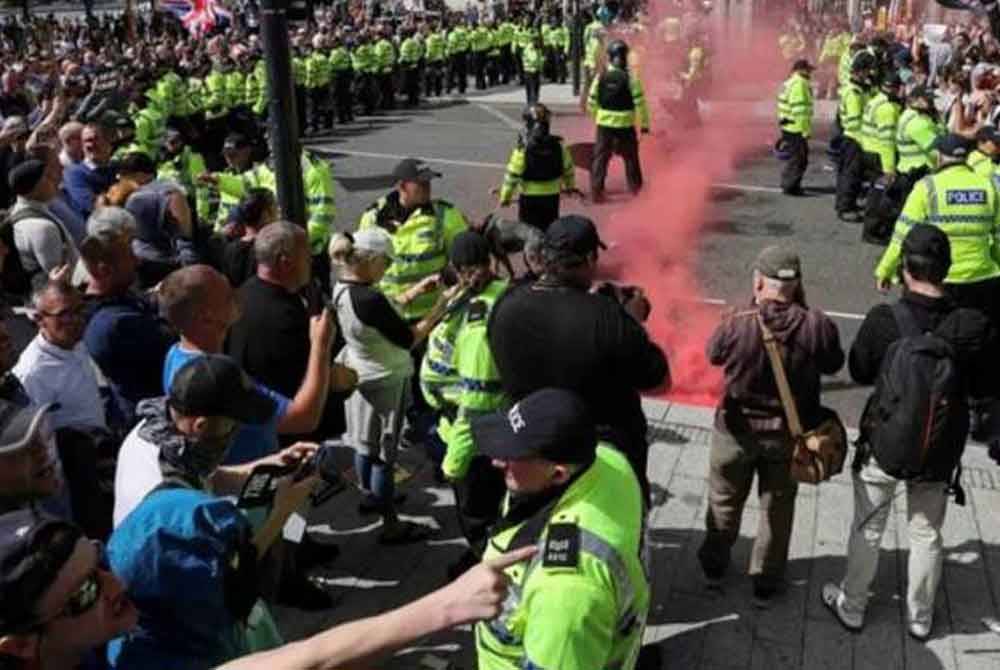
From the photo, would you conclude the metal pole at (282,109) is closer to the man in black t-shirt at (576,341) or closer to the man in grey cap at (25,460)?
the man in black t-shirt at (576,341)

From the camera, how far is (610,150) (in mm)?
13352

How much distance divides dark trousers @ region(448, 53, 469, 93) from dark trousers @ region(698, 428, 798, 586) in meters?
22.6

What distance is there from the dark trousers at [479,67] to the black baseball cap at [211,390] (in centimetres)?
2464

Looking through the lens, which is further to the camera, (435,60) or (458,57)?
(458,57)

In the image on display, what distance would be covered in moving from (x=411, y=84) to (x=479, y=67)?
11.1 ft

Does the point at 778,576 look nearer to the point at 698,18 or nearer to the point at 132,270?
the point at 132,270

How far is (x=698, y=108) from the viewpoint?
66.3 ft

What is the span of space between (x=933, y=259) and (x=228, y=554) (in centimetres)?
315

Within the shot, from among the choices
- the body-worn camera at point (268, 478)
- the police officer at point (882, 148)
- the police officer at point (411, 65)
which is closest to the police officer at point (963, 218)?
the police officer at point (882, 148)

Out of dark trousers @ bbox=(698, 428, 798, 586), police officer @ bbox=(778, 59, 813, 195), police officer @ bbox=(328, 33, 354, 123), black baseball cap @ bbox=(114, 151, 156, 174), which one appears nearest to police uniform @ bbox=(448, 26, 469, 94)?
police officer @ bbox=(328, 33, 354, 123)

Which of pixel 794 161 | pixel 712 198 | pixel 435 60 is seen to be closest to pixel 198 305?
pixel 712 198

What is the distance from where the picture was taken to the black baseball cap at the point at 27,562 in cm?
201

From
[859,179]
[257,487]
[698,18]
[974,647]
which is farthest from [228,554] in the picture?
[698,18]

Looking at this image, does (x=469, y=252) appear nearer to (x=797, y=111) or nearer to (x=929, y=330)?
(x=929, y=330)
